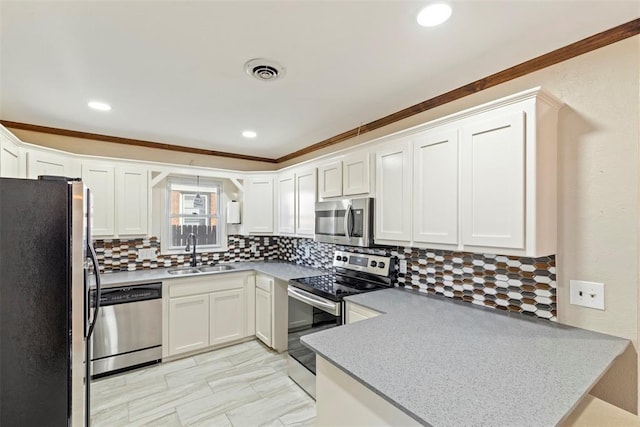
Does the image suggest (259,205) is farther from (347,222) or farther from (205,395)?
(205,395)

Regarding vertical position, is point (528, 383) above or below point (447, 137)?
below

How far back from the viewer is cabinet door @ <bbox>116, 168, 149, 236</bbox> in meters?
3.06

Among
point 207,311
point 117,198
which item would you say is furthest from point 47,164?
point 207,311

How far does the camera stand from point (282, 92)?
2180 millimetres

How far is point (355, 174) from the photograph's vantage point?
262cm

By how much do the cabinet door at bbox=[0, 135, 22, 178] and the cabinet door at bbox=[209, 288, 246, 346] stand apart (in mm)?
1939

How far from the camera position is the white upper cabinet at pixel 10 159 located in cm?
213

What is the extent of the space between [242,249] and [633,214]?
3.74 metres

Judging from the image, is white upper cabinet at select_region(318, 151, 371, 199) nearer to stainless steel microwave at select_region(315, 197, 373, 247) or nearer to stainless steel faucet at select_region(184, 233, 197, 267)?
stainless steel microwave at select_region(315, 197, 373, 247)

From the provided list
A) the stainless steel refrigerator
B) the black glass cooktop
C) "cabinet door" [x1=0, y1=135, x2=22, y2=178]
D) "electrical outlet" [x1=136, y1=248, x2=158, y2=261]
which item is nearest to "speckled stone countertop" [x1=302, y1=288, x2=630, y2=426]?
the black glass cooktop

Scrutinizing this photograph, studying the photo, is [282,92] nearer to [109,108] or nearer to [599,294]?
[109,108]

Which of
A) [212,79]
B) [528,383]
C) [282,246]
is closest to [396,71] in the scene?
[212,79]

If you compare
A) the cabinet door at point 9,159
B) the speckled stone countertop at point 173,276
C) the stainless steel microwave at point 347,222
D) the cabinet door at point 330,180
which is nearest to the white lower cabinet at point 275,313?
the speckled stone countertop at point 173,276

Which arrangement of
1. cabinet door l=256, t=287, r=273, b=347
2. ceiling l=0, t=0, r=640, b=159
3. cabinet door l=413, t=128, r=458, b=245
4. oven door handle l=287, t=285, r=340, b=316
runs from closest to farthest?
ceiling l=0, t=0, r=640, b=159 < cabinet door l=413, t=128, r=458, b=245 < oven door handle l=287, t=285, r=340, b=316 < cabinet door l=256, t=287, r=273, b=347
